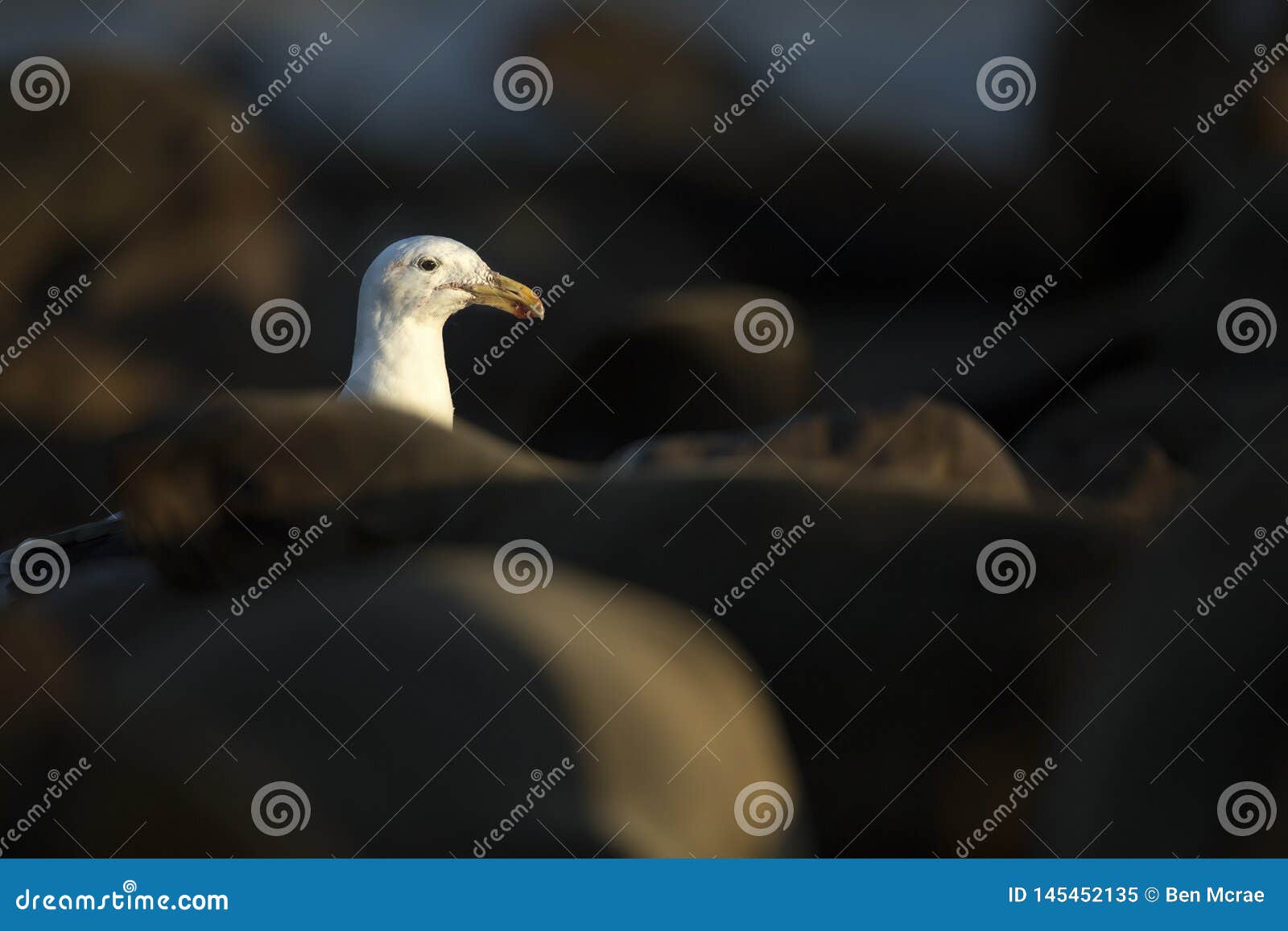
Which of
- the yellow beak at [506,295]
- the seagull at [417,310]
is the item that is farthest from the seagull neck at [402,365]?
the yellow beak at [506,295]

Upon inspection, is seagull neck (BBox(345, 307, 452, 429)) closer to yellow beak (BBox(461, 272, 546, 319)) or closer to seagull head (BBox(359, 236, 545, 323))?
seagull head (BBox(359, 236, 545, 323))

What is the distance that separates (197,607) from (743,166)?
4.17 meters

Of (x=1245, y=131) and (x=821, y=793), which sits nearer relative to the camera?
(x=821, y=793)

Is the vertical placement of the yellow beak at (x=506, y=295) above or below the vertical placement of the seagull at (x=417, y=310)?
above

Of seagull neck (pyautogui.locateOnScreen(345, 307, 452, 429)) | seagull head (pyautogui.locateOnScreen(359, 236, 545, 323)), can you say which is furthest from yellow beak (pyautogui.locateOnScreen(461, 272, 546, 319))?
seagull neck (pyautogui.locateOnScreen(345, 307, 452, 429))

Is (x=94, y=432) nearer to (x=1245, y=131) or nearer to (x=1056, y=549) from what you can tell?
(x=1056, y=549)

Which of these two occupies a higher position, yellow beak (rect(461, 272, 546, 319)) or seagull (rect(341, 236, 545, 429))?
yellow beak (rect(461, 272, 546, 319))

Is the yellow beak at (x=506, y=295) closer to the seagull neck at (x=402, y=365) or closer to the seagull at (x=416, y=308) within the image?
the seagull at (x=416, y=308)

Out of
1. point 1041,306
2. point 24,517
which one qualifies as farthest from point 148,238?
point 1041,306

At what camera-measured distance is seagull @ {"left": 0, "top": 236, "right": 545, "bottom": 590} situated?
5.15 metres

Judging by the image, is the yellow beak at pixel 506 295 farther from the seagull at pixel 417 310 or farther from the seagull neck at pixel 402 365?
the seagull neck at pixel 402 365

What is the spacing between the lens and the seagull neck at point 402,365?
5.12m

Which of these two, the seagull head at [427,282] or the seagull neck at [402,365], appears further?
the seagull head at [427,282]

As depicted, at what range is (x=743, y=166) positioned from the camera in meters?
7.51
